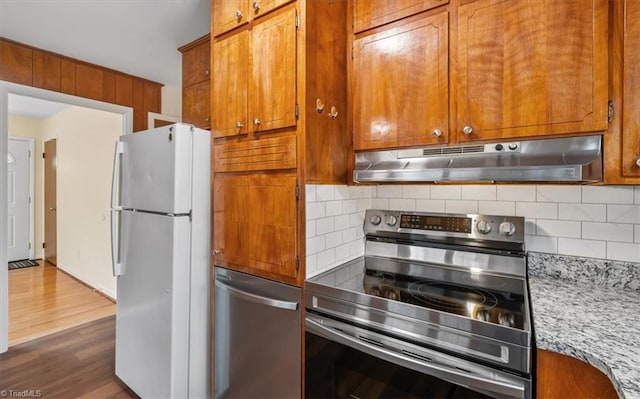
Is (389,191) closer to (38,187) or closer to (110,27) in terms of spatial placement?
(110,27)

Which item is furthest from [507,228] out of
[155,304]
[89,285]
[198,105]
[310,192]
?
[89,285]

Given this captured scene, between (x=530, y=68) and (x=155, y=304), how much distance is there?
6.91 feet

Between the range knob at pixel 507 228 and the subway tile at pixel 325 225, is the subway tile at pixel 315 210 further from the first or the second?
the range knob at pixel 507 228

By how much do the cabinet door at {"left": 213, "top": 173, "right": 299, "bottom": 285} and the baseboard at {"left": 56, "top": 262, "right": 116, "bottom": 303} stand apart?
2.70m

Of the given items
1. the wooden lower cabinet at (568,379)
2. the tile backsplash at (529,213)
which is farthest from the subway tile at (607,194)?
the wooden lower cabinet at (568,379)

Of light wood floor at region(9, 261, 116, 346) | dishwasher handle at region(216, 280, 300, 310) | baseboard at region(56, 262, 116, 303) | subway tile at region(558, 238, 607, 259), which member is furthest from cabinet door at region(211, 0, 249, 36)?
baseboard at region(56, 262, 116, 303)

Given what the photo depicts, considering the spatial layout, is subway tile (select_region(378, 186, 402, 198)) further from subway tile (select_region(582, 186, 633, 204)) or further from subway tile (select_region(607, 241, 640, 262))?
subway tile (select_region(607, 241, 640, 262))

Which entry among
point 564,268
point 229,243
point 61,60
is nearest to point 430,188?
point 564,268

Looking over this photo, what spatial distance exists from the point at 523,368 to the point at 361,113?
1188 millimetres

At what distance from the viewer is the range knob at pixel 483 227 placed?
1491 millimetres

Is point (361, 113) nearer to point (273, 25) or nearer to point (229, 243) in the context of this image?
Answer: point (273, 25)

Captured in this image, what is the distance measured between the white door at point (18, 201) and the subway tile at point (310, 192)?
599 cm

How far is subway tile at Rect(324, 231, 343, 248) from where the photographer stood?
5.01 ft
